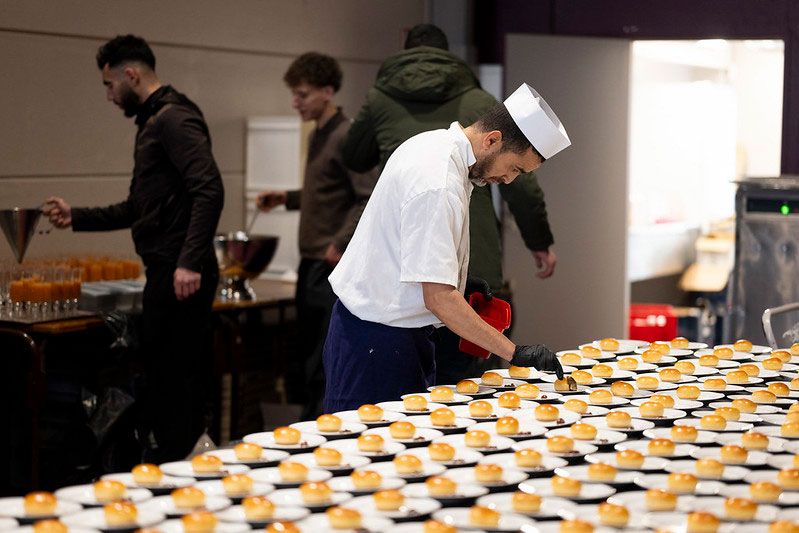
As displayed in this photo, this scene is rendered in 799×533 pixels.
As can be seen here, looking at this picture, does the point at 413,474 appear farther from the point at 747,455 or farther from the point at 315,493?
the point at 747,455

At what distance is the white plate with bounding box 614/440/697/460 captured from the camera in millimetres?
2016

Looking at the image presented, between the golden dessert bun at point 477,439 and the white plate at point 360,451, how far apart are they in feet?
0.40

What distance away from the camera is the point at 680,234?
8.75m

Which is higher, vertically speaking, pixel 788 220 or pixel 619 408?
pixel 788 220

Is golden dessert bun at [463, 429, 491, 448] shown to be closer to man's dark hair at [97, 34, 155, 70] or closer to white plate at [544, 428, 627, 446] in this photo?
white plate at [544, 428, 627, 446]

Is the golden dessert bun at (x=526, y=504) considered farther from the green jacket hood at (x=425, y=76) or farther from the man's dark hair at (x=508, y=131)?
the green jacket hood at (x=425, y=76)

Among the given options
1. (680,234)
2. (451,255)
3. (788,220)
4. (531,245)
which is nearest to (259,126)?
(531,245)

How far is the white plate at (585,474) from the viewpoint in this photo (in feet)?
6.07

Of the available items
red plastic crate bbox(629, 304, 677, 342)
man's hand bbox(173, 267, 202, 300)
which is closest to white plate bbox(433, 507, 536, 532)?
man's hand bbox(173, 267, 202, 300)

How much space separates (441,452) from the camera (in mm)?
1957

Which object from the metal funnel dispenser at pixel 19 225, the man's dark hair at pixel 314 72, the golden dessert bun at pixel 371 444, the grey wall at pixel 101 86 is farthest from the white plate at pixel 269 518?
the grey wall at pixel 101 86

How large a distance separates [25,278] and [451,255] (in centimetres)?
212

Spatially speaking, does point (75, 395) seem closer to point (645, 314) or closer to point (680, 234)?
point (645, 314)

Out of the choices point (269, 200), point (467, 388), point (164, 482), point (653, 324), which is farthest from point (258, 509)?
point (653, 324)
